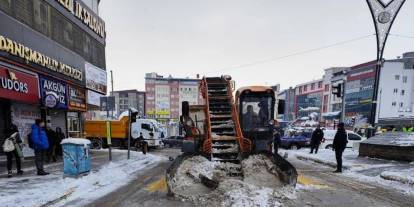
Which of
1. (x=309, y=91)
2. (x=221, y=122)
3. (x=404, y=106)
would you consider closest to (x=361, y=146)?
(x=221, y=122)

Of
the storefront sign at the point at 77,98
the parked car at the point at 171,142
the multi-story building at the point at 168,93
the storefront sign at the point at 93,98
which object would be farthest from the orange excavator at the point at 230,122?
the multi-story building at the point at 168,93

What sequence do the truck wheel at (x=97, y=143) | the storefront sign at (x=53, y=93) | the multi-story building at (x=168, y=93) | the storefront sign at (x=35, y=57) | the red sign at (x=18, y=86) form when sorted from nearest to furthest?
the red sign at (x=18, y=86), the storefront sign at (x=35, y=57), the storefront sign at (x=53, y=93), the truck wheel at (x=97, y=143), the multi-story building at (x=168, y=93)

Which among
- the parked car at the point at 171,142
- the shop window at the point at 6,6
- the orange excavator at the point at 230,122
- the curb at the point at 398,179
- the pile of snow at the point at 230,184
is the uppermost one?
the shop window at the point at 6,6

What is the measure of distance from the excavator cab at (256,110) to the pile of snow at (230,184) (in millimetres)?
2870

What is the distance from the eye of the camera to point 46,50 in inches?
613

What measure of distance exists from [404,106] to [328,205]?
65718 millimetres

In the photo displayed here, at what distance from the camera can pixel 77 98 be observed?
1938cm

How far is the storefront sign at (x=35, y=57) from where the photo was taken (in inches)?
484

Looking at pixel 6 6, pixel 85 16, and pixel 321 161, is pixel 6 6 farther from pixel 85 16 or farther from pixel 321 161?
pixel 321 161

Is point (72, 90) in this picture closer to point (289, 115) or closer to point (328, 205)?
point (328, 205)

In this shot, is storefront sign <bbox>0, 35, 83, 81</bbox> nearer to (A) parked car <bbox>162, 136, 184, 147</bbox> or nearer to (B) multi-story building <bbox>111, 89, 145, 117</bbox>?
(A) parked car <bbox>162, 136, 184, 147</bbox>

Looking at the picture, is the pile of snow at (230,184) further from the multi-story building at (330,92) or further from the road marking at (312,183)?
the multi-story building at (330,92)

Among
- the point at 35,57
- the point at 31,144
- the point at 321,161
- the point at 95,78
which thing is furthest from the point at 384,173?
the point at 95,78

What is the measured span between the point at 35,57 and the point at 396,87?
2569 inches
